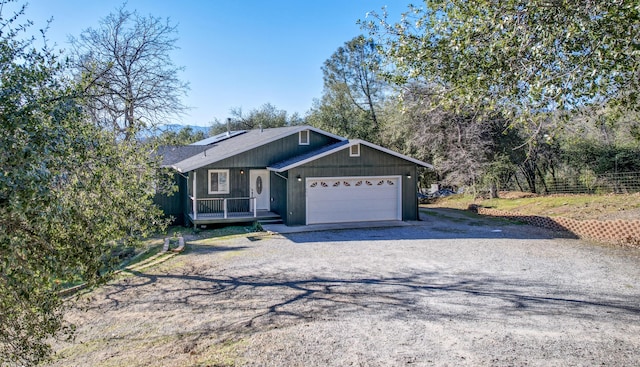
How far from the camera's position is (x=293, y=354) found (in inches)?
200

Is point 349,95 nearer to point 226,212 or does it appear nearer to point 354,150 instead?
point 354,150

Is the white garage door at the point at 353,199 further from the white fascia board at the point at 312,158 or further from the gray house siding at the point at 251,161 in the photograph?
the gray house siding at the point at 251,161

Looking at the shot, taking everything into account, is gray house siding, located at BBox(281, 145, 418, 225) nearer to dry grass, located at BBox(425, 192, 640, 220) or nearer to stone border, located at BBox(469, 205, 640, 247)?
stone border, located at BBox(469, 205, 640, 247)

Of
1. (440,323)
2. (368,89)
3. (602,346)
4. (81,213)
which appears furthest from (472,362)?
(368,89)

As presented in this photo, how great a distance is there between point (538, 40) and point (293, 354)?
5.79 m

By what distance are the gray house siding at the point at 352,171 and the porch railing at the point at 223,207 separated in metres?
2.08

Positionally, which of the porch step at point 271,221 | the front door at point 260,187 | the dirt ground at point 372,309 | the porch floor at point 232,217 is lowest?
the dirt ground at point 372,309

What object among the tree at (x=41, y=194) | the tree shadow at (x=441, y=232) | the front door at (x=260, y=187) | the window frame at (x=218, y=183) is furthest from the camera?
the front door at (x=260, y=187)

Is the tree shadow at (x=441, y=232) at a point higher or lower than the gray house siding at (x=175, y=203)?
lower

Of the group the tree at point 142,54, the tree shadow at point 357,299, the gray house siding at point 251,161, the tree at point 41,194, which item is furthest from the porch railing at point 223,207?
the tree at point 41,194

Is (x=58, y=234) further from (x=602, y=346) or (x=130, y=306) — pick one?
(x=602, y=346)

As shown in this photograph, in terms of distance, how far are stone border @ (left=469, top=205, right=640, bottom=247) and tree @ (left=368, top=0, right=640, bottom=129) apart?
276 inches

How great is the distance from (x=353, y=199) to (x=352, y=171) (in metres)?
1.13

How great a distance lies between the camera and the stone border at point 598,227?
11.8 m
